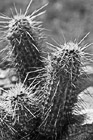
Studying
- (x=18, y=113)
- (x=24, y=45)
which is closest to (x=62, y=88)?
(x=18, y=113)

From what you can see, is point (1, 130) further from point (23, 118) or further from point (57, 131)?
point (57, 131)

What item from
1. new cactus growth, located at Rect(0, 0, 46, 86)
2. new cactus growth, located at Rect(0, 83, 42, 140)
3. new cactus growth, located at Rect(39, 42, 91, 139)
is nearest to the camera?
new cactus growth, located at Rect(39, 42, 91, 139)

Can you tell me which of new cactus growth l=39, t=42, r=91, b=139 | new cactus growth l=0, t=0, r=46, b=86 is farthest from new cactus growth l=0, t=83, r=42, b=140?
new cactus growth l=0, t=0, r=46, b=86

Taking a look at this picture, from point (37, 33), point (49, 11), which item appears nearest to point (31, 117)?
point (37, 33)

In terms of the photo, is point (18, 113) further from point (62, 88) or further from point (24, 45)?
point (24, 45)

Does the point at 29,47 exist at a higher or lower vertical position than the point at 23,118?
higher

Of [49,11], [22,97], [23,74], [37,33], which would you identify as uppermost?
[49,11]

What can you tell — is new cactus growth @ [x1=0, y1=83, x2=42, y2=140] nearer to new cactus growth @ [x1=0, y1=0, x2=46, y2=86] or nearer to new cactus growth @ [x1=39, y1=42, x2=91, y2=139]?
new cactus growth @ [x1=39, y1=42, x2=91, y2=139]
